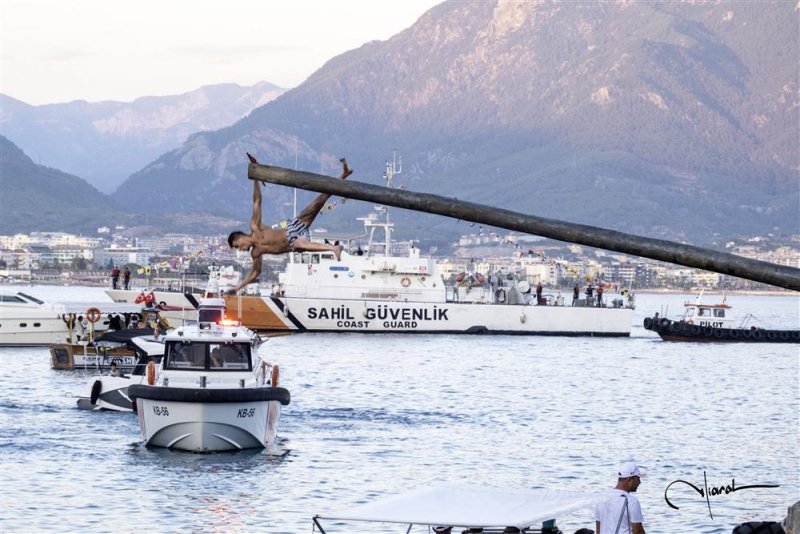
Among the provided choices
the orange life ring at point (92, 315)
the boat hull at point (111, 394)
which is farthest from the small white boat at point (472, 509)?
the orange life ring at point (92, 315)

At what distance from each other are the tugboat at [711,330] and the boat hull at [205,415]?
69.4 meters

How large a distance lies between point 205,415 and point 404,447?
26.4ft

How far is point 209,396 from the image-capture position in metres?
35.2

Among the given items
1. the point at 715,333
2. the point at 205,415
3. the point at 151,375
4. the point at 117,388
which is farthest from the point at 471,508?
the point at 715,333

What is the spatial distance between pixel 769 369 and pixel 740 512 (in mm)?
58731

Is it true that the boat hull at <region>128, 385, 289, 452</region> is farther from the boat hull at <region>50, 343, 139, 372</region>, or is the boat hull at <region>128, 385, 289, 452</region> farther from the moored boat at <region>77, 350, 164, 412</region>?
the boat hull at <region>50, 343, 139, 372</region>

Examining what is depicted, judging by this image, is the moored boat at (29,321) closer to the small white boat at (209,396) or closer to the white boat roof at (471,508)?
the small white boat at (209,396)

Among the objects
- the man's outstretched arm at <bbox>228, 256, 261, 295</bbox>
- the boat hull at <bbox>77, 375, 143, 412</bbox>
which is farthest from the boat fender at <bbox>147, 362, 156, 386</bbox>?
the man's outstretched arm at <bbox>228, 256, 261, 295</bbox>

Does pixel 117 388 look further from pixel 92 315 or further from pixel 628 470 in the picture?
pixel 628 470

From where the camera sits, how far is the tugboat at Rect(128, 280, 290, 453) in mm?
35688

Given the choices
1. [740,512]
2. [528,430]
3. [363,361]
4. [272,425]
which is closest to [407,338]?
[363,361]

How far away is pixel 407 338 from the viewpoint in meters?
96.6

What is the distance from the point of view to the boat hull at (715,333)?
104188 millimetres

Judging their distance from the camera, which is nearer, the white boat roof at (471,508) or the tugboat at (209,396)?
the white boat roof at (471,508)
